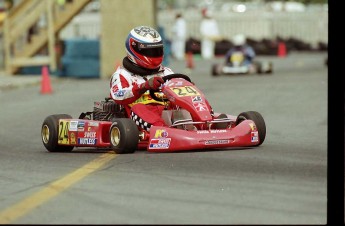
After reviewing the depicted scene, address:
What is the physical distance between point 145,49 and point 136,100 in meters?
0.64

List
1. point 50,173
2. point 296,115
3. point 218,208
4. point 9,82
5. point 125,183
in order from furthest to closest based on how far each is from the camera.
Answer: point 9,82 < point 296,115 < point 50,173 < point 125,183 < point 218,208

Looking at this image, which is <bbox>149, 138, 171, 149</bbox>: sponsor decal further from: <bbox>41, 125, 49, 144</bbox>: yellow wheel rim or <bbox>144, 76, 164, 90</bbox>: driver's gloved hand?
<bbox>41, 125, 49, 144</bbox>: yellow wheel rim

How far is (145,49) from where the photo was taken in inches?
490

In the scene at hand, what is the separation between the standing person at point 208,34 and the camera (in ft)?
143

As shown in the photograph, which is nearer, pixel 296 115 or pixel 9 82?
pixel 296 115

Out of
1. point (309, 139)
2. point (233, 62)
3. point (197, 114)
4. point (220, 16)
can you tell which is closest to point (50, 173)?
point (197, 114)

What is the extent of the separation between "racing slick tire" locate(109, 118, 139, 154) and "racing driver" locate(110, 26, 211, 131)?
0.45m

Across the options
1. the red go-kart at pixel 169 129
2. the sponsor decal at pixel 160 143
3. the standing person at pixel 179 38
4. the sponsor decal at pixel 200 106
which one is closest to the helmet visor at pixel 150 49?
the red go-kart at pixel 169 129

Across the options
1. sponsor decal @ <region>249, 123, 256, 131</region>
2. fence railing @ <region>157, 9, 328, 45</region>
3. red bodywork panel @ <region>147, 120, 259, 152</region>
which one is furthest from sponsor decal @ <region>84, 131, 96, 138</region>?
fence railing @ <region>157, 9, 328, 45</region>

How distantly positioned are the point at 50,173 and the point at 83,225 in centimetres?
322

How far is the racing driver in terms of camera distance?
11.9 metres

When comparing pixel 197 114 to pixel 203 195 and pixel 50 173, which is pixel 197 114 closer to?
pixel 50 173

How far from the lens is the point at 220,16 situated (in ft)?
181

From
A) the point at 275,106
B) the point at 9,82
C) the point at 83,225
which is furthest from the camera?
the point at 9,82
